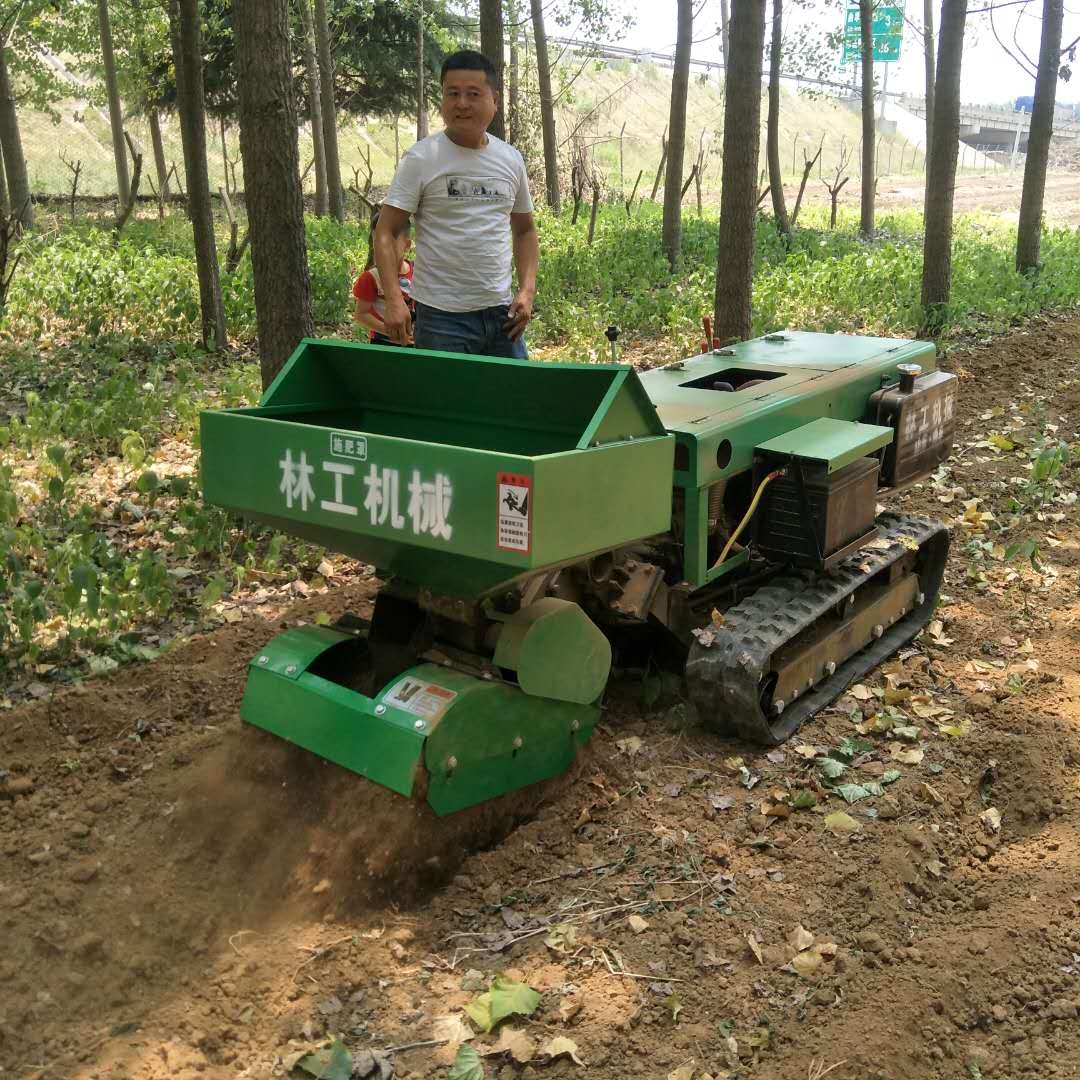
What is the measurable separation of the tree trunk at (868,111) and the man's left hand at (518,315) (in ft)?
55.3

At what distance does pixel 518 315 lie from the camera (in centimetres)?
470

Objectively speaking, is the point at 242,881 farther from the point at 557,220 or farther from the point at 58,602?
the point at 557,220

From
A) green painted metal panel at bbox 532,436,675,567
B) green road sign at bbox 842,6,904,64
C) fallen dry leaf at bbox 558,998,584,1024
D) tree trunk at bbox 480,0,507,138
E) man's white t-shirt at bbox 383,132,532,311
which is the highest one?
green road sign at bbox 842,6,904,64

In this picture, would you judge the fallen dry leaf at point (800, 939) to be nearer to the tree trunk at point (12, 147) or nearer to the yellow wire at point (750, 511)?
the yellow wire at point (750, 511)

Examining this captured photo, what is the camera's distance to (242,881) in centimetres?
337

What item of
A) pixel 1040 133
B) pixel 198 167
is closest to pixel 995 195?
pixel 1040 133

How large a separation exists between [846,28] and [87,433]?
19550 millimetres

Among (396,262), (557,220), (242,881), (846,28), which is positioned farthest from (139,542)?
(846,28)

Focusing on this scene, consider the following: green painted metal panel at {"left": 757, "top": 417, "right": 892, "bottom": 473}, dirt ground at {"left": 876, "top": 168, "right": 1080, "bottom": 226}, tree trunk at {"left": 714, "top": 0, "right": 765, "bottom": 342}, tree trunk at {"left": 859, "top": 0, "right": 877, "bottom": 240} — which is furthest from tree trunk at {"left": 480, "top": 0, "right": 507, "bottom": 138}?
dirt ground at {"left": 876, "top": 168, "right": 1080, "bottom": 226}

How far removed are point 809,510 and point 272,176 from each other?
3.56 metres

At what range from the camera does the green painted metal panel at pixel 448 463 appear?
118 inches

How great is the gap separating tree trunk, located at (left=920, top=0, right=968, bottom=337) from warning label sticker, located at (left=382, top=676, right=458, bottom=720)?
9.07m

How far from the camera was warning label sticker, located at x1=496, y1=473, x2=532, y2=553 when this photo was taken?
115 inches

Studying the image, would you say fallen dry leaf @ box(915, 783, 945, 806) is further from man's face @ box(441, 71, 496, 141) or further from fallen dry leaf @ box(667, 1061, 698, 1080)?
man's face @ box(441, 71, 496, 141)
